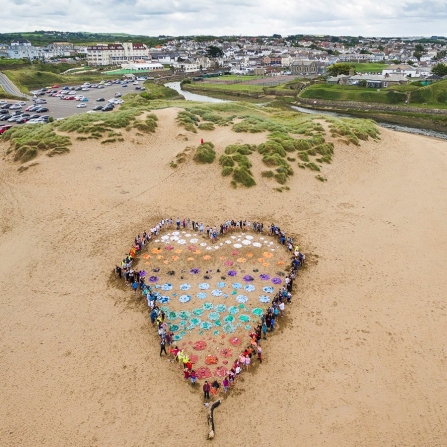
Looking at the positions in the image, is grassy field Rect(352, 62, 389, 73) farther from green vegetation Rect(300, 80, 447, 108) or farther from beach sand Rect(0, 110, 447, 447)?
beach sand Rect(0, 110, 447, 447)

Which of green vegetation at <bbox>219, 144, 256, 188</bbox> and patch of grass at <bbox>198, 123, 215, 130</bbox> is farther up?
patch of grass at <bbox>198, 123, 215, 130</bbox>

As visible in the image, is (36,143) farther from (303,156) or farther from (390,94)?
(390,94)

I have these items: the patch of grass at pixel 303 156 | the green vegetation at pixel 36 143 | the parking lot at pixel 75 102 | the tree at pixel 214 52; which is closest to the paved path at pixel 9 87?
the parking lot at pixel 75 102

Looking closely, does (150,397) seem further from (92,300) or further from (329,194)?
(329,194)

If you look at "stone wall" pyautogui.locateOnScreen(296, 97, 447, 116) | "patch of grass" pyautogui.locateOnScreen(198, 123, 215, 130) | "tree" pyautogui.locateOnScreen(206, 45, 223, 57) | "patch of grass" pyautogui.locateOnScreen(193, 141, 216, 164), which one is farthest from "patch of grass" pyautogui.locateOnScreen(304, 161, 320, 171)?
"tree" pyautogui.locateOnScreen(206, 45, 223, 57)

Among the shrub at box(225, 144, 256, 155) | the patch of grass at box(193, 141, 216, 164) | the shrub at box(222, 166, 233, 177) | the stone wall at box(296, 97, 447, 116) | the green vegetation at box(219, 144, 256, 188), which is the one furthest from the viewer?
the stone wall at box(296, 97, 447, 116)

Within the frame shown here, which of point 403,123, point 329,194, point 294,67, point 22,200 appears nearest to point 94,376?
point 22,200

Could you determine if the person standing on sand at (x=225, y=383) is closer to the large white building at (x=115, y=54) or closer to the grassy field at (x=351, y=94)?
the grassy field at (x=351, y=94)
